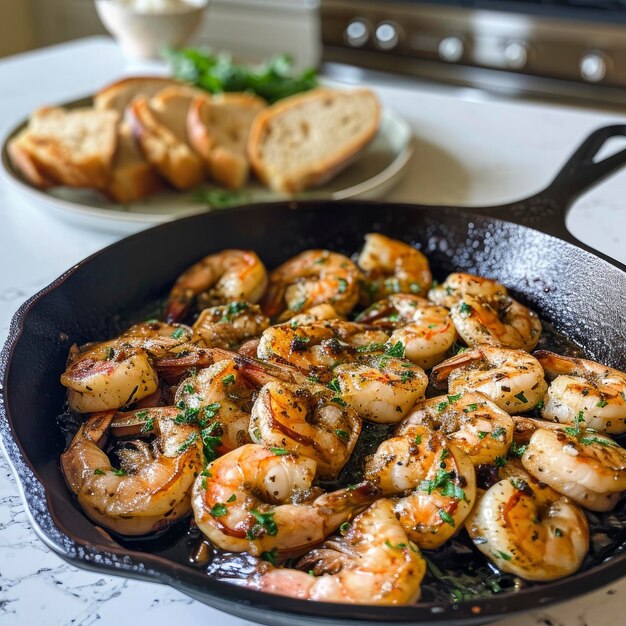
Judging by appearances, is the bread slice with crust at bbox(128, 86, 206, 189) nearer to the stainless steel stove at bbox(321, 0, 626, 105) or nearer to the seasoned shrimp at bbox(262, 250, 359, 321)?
the seasoned shrimp at bbox(262, 250, 359, 321)

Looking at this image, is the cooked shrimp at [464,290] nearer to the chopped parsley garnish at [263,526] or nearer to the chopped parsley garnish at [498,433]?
the chopped parsley garnish at [498,433]

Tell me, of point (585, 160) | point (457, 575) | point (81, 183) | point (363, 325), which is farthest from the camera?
A: point (81, 183)

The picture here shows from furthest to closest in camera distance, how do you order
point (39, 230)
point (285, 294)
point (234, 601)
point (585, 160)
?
point (39, 230)
point (585, 160)
point (285, 294)
point (234, 601)

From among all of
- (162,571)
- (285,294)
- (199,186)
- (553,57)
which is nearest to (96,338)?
(285,294)

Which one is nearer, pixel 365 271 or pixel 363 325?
pixel 363 325

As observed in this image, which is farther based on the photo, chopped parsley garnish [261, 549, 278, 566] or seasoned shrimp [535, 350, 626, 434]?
seasoned shrimp [535, 350, 626, 434]

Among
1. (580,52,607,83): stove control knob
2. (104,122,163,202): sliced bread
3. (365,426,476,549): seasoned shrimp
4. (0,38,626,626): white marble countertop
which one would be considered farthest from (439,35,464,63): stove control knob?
(365,426,476,549): seasoned shrimp

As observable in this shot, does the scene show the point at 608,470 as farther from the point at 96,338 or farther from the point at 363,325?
the point at 96,338
